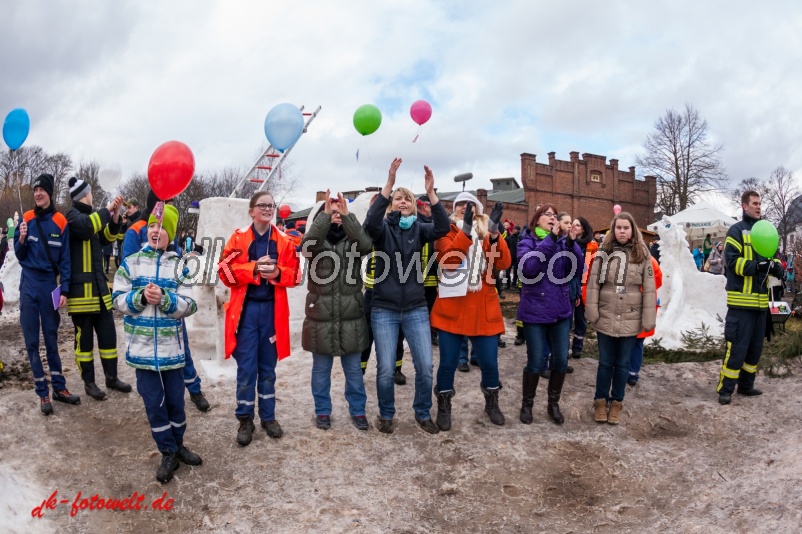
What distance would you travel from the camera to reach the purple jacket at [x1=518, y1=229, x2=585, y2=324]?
5.02 m

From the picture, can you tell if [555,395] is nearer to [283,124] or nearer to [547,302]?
[547,302]

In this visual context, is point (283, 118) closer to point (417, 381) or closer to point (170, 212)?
point (170, 212)

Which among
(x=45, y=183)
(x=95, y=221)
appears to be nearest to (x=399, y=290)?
(x=95, y=221)

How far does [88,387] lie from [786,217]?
3225 centimetres

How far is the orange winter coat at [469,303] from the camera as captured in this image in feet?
16.1

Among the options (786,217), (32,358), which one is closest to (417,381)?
(32,358)

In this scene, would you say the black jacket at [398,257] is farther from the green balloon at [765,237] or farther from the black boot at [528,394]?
the green balloon at [765,237]

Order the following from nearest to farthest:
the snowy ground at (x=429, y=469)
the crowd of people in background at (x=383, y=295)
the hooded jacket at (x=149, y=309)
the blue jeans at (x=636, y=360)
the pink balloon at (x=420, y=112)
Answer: the snowy ground at (x=429, y=469) < the hooded jacket at (x=149, y=309) < the crowd of people in background at (x=383, y=295) < the blue jeans at (x=636, y=360) < the pink balloon at (x=420, y=112)

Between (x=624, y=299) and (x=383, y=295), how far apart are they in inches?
82.1

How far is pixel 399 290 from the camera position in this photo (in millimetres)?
4785

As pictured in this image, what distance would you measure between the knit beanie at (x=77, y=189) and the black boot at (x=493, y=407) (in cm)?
389

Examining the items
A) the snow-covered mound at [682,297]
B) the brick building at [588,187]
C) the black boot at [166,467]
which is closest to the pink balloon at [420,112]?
the snow-covered mound at [682,297]

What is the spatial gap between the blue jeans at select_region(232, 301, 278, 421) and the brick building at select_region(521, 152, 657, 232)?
3157cm

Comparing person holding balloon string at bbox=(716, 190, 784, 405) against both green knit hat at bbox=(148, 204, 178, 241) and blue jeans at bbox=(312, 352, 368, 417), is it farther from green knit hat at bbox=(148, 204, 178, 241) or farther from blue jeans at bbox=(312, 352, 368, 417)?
green knit hat at bbox=(148, 204, 178, 241)
